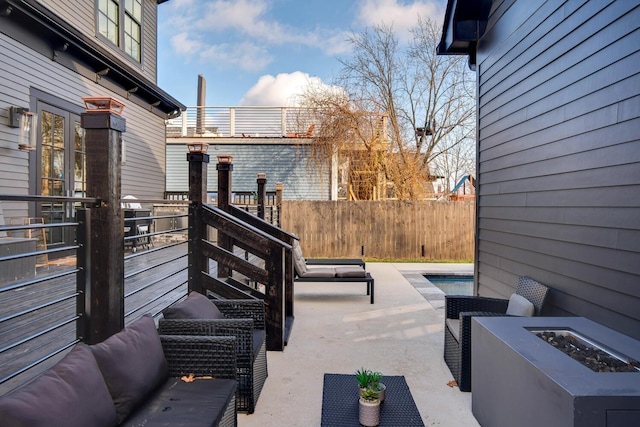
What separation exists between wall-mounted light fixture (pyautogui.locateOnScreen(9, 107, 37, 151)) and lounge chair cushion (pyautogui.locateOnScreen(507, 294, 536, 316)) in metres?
6.17

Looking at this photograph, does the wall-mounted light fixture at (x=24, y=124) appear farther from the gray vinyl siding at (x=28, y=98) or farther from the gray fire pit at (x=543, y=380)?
the gray fire pit at (x=543, y=380)

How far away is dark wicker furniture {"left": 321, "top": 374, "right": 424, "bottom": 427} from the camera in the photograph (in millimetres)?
2178

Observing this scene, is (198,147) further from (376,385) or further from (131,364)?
(376,385)

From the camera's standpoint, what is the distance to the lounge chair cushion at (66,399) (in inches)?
53.7

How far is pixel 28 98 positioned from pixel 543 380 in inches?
269

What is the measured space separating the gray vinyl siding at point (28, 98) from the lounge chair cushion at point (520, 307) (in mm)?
5993

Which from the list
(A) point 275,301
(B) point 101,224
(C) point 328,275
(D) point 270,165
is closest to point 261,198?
(C) point 328,275

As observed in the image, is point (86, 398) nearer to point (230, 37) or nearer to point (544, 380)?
point (544, 380)

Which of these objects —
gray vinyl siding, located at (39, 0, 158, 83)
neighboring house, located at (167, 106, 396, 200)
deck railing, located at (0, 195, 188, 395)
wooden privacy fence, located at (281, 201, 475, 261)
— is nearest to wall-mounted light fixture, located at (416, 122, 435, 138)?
neighboring house, located at (167, 106, 396, 200)

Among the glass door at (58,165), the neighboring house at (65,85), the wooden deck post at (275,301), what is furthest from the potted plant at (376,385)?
the glass door at (58,165)

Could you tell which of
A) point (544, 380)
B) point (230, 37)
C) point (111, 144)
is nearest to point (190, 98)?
point (230, 37)

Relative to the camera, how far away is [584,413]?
155cm

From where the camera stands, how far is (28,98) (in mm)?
5754

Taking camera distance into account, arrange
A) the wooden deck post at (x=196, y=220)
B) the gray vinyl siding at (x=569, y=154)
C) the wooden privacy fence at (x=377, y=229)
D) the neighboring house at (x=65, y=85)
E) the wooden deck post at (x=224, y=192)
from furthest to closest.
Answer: the wooden privacy fence at (x=377, y=229) < the neighboring house at (x=65, y=85) < the wooden deck post at (x=224, y=192) < the wooden deck post at (x=196, y=220) < the gray vinyl siding at (x=569, y=154)
